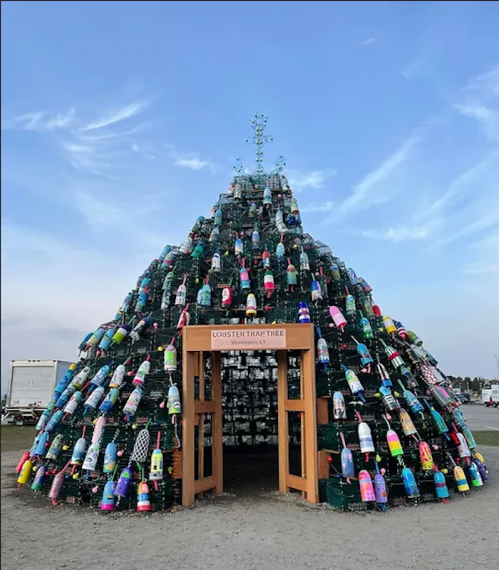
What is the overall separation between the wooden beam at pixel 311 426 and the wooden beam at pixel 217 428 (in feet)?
7.43

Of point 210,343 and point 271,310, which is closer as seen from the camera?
point 210,343

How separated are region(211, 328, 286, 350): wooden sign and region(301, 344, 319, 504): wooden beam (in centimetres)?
79

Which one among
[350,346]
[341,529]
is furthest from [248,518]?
[350,346]

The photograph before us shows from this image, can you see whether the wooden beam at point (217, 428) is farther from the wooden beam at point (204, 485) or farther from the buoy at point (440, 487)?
the buoy at point (440, 487)

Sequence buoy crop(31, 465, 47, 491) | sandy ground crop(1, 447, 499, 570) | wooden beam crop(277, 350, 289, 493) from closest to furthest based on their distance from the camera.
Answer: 1. sandy ground crop(1, 447, 499, 570)
2. wooden beam crop(277, 350, 289, 493)
3. buoy crop(31, 465, 47, 491)

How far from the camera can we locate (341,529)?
30.1 ft

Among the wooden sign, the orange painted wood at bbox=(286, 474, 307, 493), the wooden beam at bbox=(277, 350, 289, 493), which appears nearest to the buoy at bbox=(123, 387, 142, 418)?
the wooden sign

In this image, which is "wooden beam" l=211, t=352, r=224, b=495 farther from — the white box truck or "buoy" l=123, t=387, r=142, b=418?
the white box truck

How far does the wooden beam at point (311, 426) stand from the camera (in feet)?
35.6

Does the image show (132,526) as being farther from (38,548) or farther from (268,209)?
(268,209)

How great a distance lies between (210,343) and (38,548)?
5.11m

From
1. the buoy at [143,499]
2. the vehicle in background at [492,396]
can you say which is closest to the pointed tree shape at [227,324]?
the buoy at [143,499]

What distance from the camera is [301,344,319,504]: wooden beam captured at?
10.8 m

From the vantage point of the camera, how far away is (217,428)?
12.2 m
